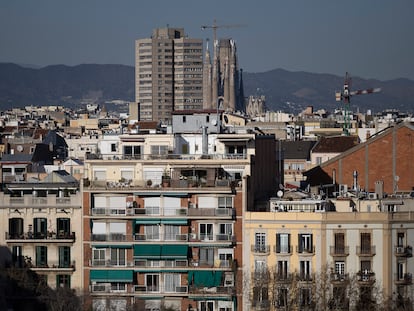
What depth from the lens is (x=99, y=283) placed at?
55406mm

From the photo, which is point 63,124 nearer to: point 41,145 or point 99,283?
point 41,145

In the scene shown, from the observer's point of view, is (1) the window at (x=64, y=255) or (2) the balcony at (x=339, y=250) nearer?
(2) the balcony at (x=339, y=250)

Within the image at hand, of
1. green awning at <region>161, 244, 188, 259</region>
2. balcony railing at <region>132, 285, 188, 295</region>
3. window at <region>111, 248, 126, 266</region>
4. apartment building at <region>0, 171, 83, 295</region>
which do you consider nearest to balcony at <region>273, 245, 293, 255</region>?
green awning at <region>161, 244, 188, 259</region>

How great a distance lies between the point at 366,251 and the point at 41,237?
1200cm

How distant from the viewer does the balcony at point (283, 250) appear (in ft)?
178

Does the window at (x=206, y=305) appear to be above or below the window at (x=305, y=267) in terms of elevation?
below

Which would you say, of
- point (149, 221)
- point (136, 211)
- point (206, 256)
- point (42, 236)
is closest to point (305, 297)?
point (206, 256)

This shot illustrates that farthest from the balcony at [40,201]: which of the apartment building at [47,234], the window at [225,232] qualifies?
the window at [225,232]

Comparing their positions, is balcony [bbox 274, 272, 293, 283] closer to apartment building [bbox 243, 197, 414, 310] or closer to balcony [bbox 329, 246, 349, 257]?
apartment building [bbox 243, 197, 414, 310]

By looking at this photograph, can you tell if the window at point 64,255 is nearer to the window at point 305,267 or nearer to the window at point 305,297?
the window at point 305,267

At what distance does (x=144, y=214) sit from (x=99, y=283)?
3019 mm

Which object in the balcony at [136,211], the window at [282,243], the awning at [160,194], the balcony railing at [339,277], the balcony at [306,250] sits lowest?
the balcony railing at [339,277]

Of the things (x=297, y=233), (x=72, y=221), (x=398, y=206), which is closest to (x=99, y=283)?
(x=72, y=221)

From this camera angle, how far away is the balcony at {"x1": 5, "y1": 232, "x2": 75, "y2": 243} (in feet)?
183
